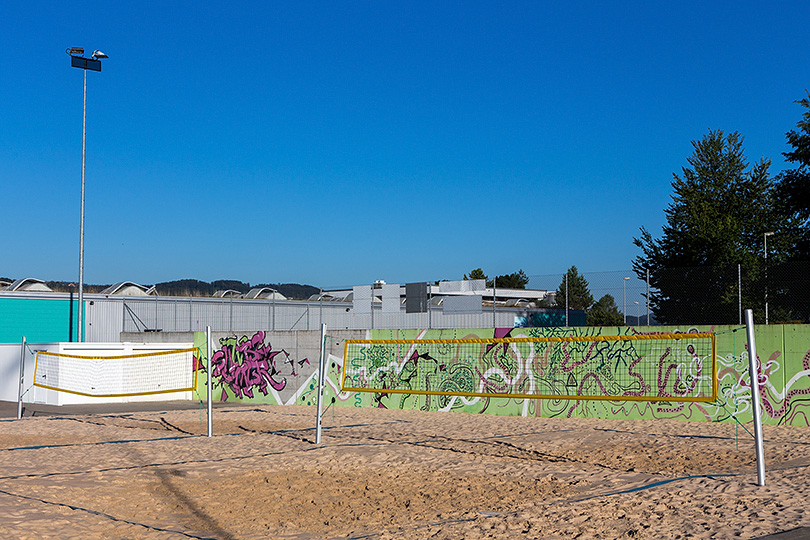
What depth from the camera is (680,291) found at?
1748 centimetres

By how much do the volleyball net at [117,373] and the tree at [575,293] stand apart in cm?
1090

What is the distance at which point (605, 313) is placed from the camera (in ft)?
64.4

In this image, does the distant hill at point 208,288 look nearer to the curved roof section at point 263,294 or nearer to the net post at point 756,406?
the curved roof section at point 263,294

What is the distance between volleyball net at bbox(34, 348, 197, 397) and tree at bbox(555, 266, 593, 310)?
35.8 feet

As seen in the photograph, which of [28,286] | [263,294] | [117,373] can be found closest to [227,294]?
[263,294]

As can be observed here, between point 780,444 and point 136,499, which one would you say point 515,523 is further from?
point 780,444

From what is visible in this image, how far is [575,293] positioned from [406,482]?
37.3ft

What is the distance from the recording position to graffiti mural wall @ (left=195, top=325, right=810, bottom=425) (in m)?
14.6

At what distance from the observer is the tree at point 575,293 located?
19.3 metres

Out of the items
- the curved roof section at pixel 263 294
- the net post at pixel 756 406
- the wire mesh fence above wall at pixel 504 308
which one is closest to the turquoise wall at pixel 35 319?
the wire mesh fence above wall at pixel 504 308

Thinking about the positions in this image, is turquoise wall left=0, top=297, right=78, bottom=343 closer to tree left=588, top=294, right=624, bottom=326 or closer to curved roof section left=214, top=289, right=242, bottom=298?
curved roof section left=214, top=289, right=242, bottom=298

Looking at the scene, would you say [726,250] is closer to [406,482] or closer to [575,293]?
[575,293]

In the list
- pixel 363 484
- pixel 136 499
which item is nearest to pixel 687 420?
pixel 363 484

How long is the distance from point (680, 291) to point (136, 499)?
41.7 feet
